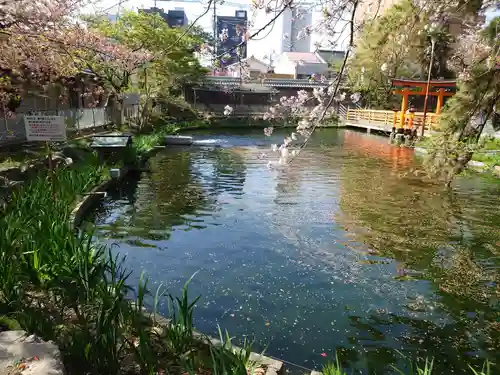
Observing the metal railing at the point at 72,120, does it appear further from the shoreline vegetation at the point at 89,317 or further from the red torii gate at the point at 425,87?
the red torii gate at the point at 425,87

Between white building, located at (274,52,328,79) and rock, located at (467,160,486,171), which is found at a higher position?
white building, located at (274,52,328,79)

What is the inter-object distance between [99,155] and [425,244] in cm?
978

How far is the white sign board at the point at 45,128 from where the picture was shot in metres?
7.14

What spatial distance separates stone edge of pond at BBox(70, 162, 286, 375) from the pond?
13.0 inches

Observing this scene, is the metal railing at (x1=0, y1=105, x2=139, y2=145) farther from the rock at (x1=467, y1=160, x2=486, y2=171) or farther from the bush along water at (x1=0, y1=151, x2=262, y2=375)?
the rock at (x1=467, y1=160, x2=486, y2=171)

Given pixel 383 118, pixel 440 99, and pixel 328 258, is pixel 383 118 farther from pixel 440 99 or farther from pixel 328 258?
pixel 328 258

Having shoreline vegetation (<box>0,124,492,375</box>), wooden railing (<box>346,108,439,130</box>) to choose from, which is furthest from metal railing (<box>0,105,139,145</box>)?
wooden railing (<box>346,108,439,130</box>)

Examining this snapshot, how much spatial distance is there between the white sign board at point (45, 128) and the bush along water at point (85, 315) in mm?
2816

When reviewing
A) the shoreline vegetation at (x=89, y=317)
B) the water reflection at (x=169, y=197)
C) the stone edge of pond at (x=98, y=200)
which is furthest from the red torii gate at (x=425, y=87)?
the shoreline vegetation at (x=89, y=317)

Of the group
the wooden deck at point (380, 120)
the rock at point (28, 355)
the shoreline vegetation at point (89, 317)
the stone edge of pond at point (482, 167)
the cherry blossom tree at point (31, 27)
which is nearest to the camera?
the rock at point (28, 355)

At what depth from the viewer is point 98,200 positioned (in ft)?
32.1

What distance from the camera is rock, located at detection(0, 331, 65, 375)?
2682mm

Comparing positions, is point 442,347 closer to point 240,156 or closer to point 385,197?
point 385,197

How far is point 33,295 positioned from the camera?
4039 millimetres
